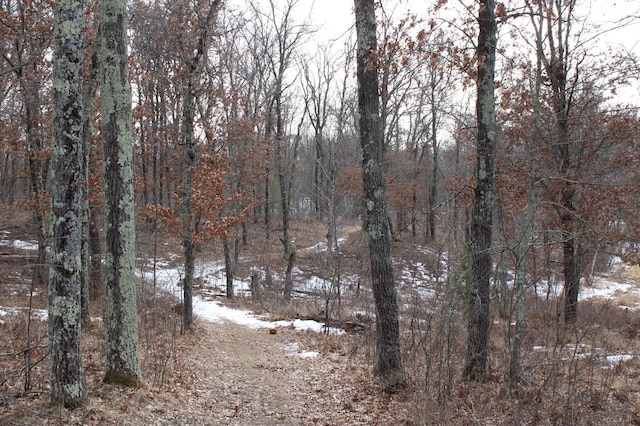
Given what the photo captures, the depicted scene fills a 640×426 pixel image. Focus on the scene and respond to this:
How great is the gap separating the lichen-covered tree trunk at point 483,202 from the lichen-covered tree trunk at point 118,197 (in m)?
4.73

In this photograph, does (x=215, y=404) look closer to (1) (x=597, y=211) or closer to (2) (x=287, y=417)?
(2) (x=287, y=417)

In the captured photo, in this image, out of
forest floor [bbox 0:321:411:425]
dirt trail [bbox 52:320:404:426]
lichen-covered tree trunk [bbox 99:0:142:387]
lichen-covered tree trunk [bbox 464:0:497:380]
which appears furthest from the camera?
lichen-covered tree trunk [bbox 464:0:497:380]

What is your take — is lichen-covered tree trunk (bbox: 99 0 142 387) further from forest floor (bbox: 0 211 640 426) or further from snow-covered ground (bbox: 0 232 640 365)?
snow-covered ground (bbox: 0 232 640 365)

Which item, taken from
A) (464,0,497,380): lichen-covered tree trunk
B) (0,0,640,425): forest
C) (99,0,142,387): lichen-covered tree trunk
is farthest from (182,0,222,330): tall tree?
(464,0,497,380): lichen-covered tree trunk

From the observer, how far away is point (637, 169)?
12.3m

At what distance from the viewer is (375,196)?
22.2 ft

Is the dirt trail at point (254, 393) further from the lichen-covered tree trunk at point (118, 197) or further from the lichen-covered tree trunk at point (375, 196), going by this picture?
the lichen-covered tree trunk at point (375, 196)

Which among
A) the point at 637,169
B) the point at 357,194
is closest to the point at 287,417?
the point at 637,169

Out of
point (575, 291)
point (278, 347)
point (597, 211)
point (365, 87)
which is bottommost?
point (278, 347)

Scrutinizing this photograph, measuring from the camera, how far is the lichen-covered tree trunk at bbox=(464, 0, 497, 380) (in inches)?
261

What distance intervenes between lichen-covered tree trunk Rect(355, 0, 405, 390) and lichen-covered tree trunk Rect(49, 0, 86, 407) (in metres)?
3.75

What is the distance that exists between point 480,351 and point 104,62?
6.51 m

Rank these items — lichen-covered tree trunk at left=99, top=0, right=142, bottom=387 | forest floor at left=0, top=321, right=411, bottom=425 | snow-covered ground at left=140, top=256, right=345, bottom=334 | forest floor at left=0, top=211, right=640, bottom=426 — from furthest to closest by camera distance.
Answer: snow-covered ground at left=140, top=256, right=345, bottom=334, lichen-covered tree trunk at left=99, top=0, right=142, bottom=387, forest floor at left=0, top=211, right=640, bottom=426, forest floor at left=0, top=321, right=411, bottom=425

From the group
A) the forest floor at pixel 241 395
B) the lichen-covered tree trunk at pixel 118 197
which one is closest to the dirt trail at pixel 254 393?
the forest floor at pixel 241 395
